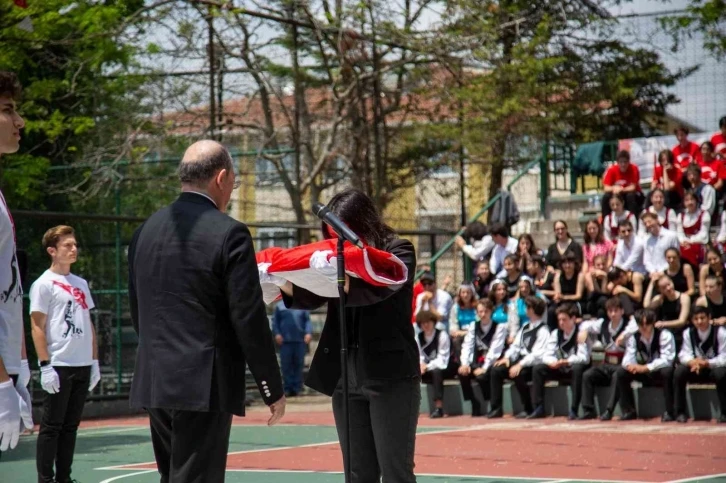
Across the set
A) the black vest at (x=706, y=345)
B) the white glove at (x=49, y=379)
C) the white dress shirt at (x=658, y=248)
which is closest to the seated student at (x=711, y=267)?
the white dress shirt at (x=658, y=248)

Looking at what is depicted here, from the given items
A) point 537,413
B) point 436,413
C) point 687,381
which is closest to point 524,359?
point 537,413

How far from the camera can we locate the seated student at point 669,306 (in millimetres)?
14562

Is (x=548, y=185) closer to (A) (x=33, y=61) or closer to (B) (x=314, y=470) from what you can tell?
(A) (x=33, y=61)

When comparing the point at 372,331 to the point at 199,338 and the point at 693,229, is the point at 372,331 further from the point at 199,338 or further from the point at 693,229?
the point at 693,229

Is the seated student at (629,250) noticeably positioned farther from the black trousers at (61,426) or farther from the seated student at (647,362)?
the black trousers at (61,426)

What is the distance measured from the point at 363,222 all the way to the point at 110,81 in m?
14.3

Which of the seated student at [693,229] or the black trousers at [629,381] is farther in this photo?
the seated student at [693,229]

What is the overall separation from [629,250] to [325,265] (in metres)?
11.6

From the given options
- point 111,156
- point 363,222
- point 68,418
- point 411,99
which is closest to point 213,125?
point 111,156

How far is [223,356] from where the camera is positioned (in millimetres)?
4777

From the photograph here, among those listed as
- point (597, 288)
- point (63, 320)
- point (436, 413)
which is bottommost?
point (436, 413)

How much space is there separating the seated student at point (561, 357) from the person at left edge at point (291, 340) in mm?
4616

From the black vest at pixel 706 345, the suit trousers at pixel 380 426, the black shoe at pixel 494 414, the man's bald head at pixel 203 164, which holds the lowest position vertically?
the black shoe at pixel 494 414

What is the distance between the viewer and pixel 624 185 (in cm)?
1797
